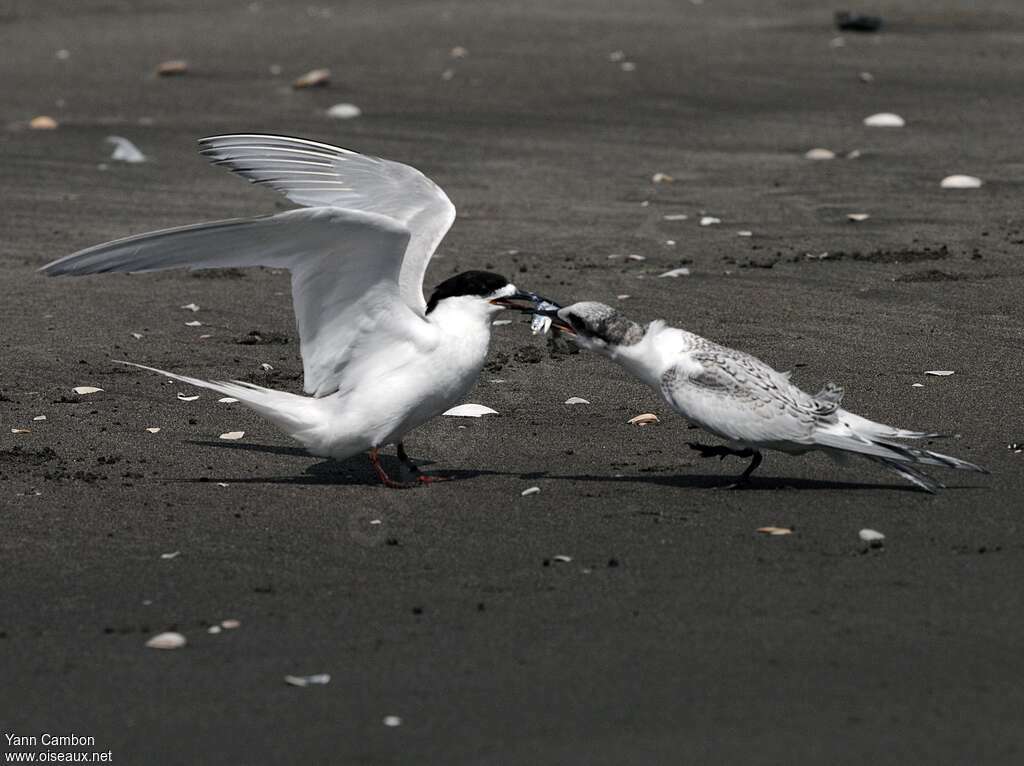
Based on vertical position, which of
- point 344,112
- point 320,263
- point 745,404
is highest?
point 320,263

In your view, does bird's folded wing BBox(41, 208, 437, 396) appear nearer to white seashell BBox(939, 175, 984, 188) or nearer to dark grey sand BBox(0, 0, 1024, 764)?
dark grey sand BBox(0, 0, 1024, 764)

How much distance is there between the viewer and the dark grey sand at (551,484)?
3434 mm

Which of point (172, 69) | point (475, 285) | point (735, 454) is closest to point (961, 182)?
point (735, 454)

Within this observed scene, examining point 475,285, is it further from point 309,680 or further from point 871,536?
point 309,680

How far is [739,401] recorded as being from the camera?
4.98m

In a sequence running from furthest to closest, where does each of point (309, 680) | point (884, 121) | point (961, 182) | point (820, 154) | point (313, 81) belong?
point (313, 81) < point (884, 121) < point (820, 154) < point (961, 182) < point (309, 680)

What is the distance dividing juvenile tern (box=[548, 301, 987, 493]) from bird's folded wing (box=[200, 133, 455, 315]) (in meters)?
0.74

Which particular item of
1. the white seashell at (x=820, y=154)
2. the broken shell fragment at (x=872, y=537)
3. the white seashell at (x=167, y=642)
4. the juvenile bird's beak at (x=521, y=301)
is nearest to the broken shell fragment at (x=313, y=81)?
the white seashell at (x=820, y=154)

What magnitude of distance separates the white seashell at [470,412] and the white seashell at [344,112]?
615 centimetres

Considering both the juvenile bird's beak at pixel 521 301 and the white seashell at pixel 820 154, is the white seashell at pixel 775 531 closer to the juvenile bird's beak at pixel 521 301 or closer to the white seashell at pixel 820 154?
the juvenile bird's beak at pixel 521 301

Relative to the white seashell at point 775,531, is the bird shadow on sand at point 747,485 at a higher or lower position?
lower

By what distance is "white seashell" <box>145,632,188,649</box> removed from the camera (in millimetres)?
3816

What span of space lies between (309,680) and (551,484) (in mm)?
1679

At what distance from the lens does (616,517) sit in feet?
15.5
